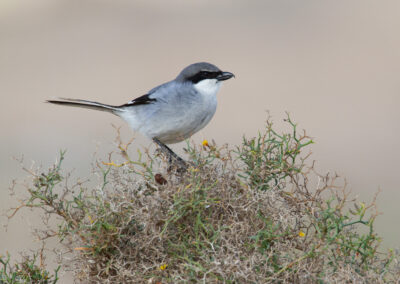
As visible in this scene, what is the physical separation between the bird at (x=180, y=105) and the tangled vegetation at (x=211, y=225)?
1.67 meters

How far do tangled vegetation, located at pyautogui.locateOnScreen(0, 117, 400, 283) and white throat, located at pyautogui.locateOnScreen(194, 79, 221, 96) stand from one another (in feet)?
5.91

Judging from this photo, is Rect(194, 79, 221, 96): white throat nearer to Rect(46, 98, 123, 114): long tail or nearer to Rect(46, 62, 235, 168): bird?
Rect(46, 62, 235, 168): bird

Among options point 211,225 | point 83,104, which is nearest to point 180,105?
point 83,104

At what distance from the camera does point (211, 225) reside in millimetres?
2068

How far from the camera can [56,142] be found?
13.9 m

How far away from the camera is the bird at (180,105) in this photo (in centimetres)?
400

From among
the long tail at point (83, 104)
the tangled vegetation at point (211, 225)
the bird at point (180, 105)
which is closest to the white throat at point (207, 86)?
the bird at point (180, 105)

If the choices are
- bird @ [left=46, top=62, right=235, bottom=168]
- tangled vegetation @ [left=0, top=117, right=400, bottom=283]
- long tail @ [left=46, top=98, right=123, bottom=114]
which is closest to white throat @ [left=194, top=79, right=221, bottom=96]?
bird @ [left=46, top=62, right=235, bottom=168]

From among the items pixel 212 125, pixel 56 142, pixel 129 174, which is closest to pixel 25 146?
pixel 56 142

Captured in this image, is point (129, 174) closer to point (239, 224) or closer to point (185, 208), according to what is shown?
point (185, 208)

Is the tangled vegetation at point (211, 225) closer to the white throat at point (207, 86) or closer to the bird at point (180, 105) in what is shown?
the bird at point (180, 105)

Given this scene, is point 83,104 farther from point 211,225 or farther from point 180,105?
point 211,225

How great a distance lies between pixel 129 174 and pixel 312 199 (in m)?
0.69

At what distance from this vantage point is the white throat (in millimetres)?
4102
